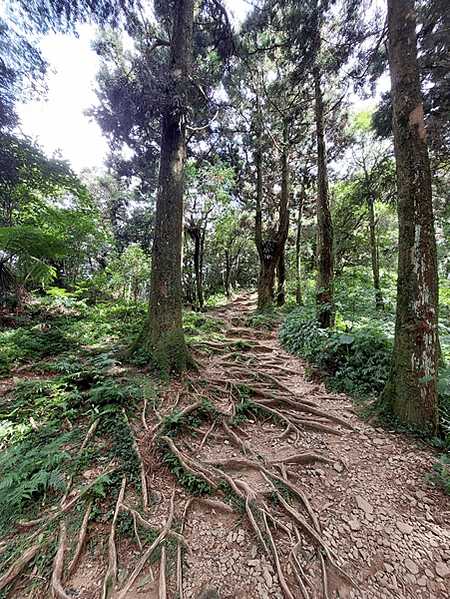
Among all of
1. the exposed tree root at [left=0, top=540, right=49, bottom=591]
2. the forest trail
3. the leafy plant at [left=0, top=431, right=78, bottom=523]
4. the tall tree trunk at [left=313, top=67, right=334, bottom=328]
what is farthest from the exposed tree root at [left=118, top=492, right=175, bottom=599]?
the tall tree trunk at [left=313, top=67, right=334, bottom=328]

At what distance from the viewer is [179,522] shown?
1.98 meters

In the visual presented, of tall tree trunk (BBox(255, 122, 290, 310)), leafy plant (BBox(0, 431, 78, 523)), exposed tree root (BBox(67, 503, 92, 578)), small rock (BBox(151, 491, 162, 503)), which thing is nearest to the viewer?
exposed tree root (BBox(67, 503, 92, 578))

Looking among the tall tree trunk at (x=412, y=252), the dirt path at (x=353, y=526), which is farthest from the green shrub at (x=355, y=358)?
the dirt path at (x=353, y=526)

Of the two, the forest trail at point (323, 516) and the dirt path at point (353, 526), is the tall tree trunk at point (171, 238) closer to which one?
the forest trail at point (323, 516)

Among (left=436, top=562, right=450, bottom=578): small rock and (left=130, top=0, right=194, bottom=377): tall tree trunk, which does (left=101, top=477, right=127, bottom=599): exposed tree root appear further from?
(left=130, top=0, right=194, bottom=377): tall tree trunk

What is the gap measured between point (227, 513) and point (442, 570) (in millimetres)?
1597

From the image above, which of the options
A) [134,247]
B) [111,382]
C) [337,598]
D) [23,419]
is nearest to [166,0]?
[134,247]

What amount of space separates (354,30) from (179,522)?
9516 millimetres

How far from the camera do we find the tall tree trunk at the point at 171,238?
181 inches

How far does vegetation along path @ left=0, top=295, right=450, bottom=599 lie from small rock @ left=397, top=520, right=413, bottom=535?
0.6 inches

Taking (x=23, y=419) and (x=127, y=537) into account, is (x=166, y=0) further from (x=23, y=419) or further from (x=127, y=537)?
(x=127, y=537)

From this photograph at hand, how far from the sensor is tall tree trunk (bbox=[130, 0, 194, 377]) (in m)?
4.61

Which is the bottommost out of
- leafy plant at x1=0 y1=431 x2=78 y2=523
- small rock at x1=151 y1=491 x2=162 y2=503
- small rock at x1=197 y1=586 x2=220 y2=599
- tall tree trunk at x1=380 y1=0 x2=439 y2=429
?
small rock at x1=197 y1=586 x2=220 y2=599

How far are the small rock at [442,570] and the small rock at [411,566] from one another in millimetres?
133
